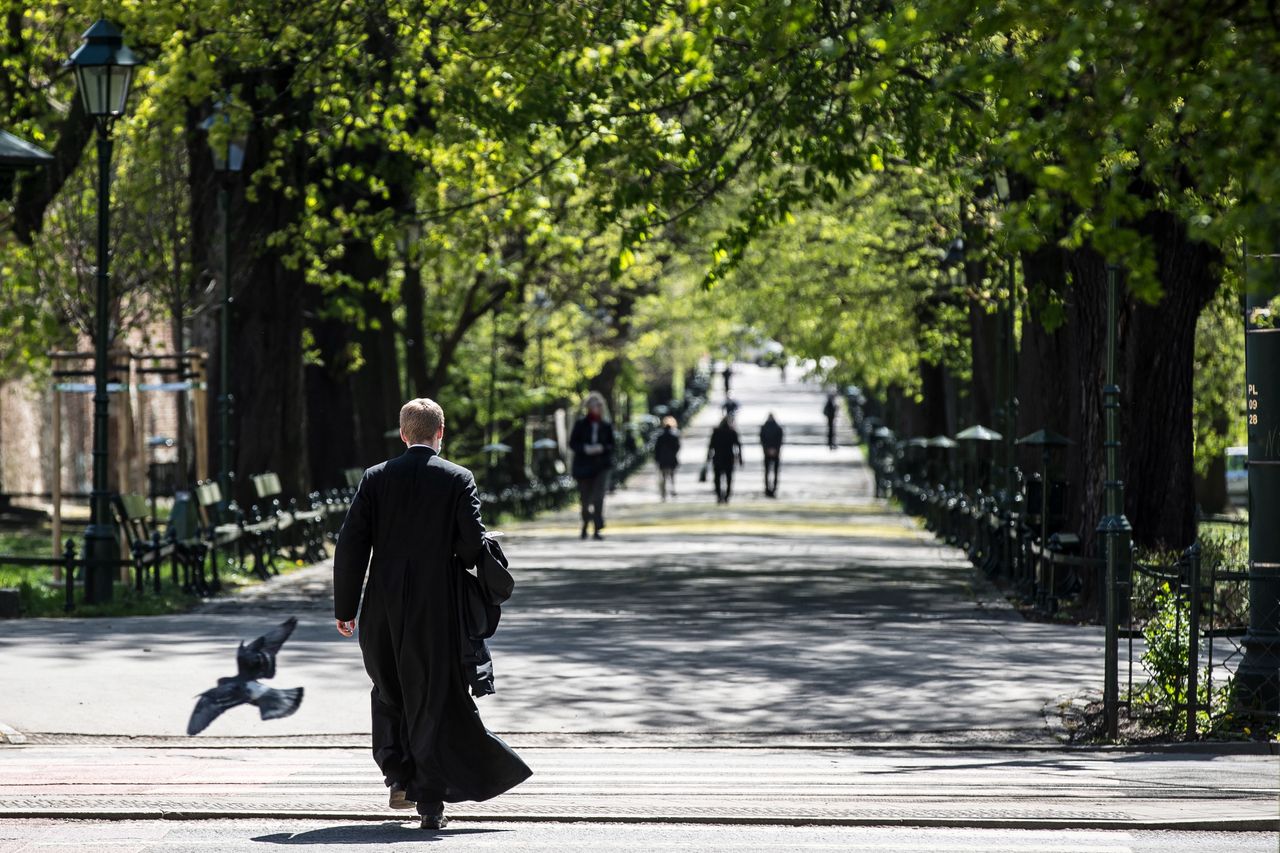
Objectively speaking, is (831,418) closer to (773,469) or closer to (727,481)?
(773,469)


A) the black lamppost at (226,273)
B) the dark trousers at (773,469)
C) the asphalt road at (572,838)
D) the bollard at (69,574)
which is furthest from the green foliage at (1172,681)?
the dark trousers at (773,469)

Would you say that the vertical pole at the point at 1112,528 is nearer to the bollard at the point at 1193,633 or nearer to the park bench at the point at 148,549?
the bollard at the point at 1193,633

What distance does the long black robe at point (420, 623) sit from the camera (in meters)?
8.22

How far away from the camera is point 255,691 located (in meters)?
11.9

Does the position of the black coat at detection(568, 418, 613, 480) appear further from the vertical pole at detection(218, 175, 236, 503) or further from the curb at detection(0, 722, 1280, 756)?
the curb at detection(0, 722, 1280, 756)

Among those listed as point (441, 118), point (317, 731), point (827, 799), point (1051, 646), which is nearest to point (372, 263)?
point (441, 118)

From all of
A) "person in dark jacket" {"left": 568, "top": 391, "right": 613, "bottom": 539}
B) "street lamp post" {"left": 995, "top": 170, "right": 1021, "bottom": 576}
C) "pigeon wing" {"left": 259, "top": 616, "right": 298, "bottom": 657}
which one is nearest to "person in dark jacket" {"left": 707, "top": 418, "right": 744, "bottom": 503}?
"person in dark jacket" {"left": 568, "top": 391, "right": 613, "bottom": 539}

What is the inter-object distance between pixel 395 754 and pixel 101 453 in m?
9.83

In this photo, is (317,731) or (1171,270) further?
(1171,270)

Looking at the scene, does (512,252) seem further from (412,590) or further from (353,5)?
(412,590)

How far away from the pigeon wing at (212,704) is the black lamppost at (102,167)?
5.27m

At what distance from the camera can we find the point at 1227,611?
15.0 meters

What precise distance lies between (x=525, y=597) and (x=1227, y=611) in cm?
617

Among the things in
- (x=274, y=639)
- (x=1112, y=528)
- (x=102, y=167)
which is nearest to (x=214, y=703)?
(x=274, y=639)
